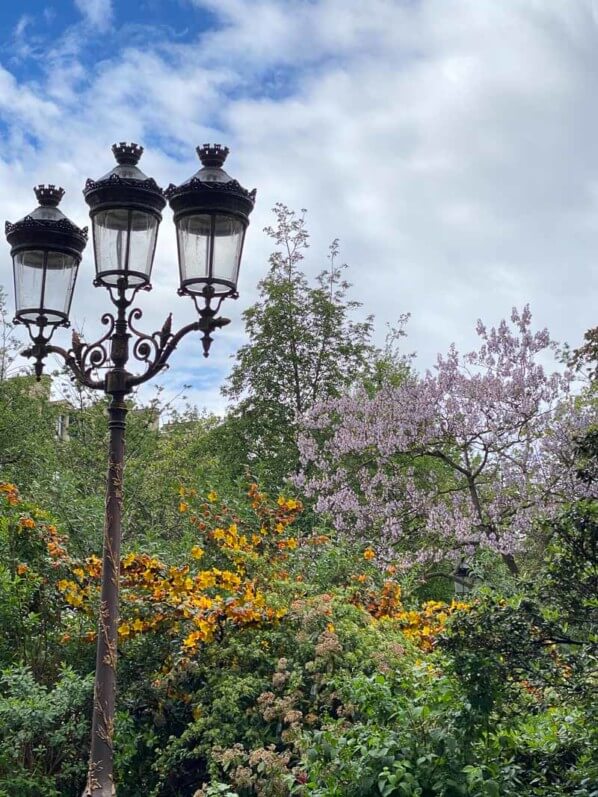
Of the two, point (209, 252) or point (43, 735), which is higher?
point (209, 252)

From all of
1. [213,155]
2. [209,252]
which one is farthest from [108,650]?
[213,155]

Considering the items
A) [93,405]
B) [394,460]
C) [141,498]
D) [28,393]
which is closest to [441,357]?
[394,460]

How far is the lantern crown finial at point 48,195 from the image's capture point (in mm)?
5828

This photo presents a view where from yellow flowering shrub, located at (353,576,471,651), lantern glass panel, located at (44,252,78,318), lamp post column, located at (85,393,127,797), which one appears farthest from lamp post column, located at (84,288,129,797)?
yellow flowering shrub, located at (353,576,471,651)

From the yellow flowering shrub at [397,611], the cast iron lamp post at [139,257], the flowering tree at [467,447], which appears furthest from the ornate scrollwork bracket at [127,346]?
the flowering tree at [467,447]

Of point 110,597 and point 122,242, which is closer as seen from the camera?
point 110,597

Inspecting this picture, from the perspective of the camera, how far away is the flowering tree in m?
13.9

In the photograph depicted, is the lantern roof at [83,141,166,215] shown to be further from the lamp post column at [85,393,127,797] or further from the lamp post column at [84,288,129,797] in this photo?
the lamp post column at [85,393,127,797]

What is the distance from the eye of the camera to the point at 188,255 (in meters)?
5.21

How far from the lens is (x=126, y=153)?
5453 millimetres

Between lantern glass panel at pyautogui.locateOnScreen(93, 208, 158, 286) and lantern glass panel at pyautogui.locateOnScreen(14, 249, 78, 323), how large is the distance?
505 millimetres

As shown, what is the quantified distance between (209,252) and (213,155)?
0.62m

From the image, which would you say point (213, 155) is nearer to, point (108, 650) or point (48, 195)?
point (48, 195)

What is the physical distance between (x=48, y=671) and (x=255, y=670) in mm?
1720
